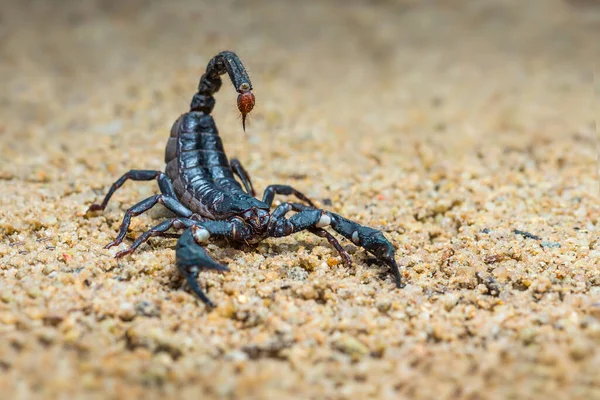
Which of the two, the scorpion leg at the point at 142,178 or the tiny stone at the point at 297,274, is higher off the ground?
the scorpion leg at the point at 142,178

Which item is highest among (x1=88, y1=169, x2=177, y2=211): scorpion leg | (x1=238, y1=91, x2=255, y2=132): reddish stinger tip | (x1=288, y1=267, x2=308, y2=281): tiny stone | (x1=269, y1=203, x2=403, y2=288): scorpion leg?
(x1=238, y1=91, x2=255, y2=132): reddish stinger tip

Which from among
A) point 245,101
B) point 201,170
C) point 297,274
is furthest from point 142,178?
point 297,274

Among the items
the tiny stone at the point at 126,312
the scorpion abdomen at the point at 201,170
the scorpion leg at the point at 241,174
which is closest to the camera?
the tiny stone at the point at 126,312

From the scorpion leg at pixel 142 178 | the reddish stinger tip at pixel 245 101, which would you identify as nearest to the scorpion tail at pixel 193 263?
the reddish stinger tip at pixel 245 101

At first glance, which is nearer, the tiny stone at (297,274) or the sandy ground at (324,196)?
the sandy ground at (324,196)

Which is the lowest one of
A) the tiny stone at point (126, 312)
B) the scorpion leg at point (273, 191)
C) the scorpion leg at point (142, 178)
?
the tiny stone at point (126, 312)

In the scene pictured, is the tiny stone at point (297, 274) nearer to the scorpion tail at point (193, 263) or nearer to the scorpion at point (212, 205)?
the scorpion at point (212, 205)

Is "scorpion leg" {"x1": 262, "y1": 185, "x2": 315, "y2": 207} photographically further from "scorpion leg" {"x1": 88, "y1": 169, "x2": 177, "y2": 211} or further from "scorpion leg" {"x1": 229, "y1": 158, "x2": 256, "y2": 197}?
"scorpion leg" {"x1": 88, "y1": 169, "x2": 177, "y2": 211}

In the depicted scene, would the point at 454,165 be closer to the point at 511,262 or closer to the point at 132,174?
the point at 511,262

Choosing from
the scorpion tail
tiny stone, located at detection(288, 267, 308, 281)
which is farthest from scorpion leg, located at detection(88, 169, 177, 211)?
tiny stone, located at detection(288, 267, 308, 281)

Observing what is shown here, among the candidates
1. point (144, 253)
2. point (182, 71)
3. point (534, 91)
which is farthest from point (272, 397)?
point (534, 91)
